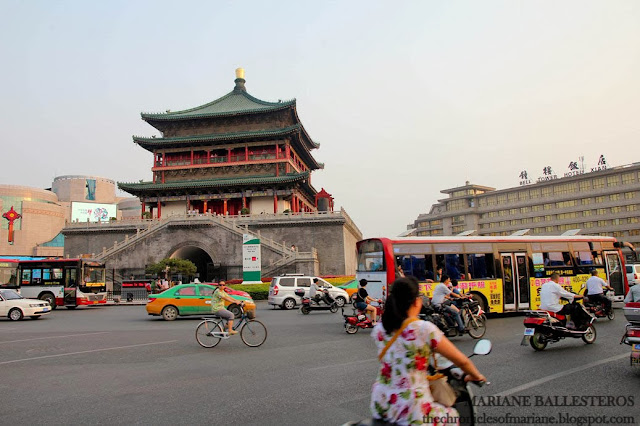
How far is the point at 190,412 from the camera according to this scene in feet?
17.6

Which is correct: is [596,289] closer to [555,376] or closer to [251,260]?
[555,376]

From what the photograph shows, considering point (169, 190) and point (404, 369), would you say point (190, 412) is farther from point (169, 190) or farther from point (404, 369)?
point (169, 190)

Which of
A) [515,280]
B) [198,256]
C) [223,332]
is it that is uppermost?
[198,256]

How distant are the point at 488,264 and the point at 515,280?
1089 millimetres

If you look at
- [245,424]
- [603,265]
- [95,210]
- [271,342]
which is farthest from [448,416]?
→ [95,210]

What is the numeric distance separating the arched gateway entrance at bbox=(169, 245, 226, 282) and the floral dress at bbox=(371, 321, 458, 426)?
3521cm

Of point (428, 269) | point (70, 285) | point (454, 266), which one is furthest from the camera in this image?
point (70, 285)

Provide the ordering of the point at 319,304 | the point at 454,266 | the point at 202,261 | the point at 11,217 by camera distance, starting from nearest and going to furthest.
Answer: the point at 454,266, the point at 319,304, the point at 202,261, the point at 11,217

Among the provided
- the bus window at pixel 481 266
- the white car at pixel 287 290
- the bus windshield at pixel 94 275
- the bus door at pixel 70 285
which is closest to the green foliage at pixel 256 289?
the white car at pixel 287 290

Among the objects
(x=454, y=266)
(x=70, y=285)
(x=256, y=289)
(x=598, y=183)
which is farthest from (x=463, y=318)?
(x=598, y=183)

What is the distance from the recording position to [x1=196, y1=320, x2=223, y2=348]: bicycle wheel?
10164 mm

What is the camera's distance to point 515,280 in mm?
15117

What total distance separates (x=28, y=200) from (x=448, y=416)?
10782 centimetres

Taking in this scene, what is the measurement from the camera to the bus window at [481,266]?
14773 mm
